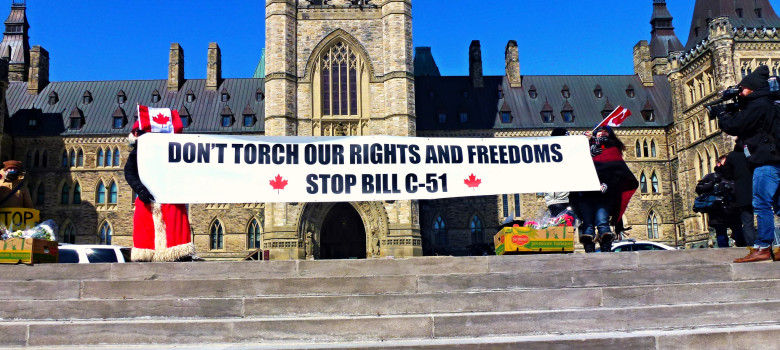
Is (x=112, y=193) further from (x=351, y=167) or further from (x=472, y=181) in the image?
(x=472, y=181)

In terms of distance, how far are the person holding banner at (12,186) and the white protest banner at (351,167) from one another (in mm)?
2273

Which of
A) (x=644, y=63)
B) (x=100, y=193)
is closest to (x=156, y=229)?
(x=100, y=193)

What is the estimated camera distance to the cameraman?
7.64 m

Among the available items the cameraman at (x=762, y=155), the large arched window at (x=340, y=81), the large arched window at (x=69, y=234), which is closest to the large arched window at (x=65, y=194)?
the large arched window at (x=69, y=234)

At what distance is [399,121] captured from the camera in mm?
30172

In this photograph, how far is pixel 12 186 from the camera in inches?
374

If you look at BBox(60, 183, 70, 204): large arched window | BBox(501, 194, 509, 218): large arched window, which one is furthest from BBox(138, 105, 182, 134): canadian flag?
BBox(60, 183, 70, 204): large arched window

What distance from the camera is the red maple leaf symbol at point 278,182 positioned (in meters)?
8.91

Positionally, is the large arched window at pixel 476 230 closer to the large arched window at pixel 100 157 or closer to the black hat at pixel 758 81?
the large arched window at pixel 100 157

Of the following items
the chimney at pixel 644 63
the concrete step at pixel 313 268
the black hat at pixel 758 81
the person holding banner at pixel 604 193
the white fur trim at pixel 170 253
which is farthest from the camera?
the chimney at pixel 644 63

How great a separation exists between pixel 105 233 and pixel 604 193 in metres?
33.7

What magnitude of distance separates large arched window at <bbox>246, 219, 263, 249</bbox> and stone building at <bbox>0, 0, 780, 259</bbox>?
8 cm

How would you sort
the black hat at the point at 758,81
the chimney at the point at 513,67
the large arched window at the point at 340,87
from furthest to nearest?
the chimney at the point at 513,67 < the large arched window at the point at 340,87 < the black hat at the point at 758,81

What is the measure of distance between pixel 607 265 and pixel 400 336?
2.78 m
